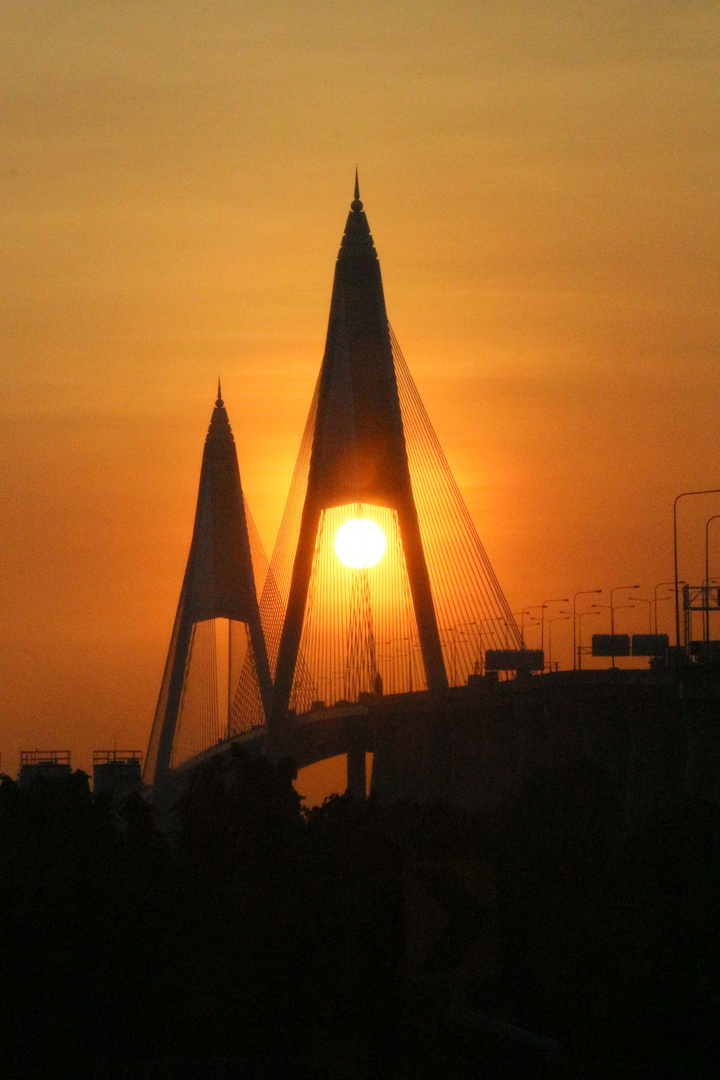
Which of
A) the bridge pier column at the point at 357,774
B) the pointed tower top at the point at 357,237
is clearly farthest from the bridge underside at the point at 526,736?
the pointed tower top at the point at 357,237

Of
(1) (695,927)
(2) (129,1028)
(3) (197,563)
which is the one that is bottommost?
(2) (129,1028)

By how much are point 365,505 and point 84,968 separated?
22.9 m

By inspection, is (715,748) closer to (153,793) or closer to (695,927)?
(695,927)

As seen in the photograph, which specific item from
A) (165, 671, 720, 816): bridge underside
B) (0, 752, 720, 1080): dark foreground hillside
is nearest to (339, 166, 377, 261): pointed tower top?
(165, 671, 720, 816): bridge underside

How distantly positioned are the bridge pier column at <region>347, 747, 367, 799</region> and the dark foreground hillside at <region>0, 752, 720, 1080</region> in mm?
29349

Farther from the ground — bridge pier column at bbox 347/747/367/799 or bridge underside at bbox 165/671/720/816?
bridge underside at bbox 165/671/720/816

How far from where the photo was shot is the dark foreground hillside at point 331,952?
1959 centimetres

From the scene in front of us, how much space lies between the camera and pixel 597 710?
42469 mm

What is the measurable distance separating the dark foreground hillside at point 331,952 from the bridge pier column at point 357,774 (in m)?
29.3

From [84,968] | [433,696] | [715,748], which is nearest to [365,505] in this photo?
[433,696]

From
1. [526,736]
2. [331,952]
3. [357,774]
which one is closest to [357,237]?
[526,736]

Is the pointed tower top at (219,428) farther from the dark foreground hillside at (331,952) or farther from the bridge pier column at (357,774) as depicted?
the dark foreground hillside at (331,952)

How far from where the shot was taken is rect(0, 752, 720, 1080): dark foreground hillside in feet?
64.3

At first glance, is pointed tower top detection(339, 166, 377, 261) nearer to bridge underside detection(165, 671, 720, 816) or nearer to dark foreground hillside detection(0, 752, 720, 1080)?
bridge underside detection(165, 671, 720, 816)
